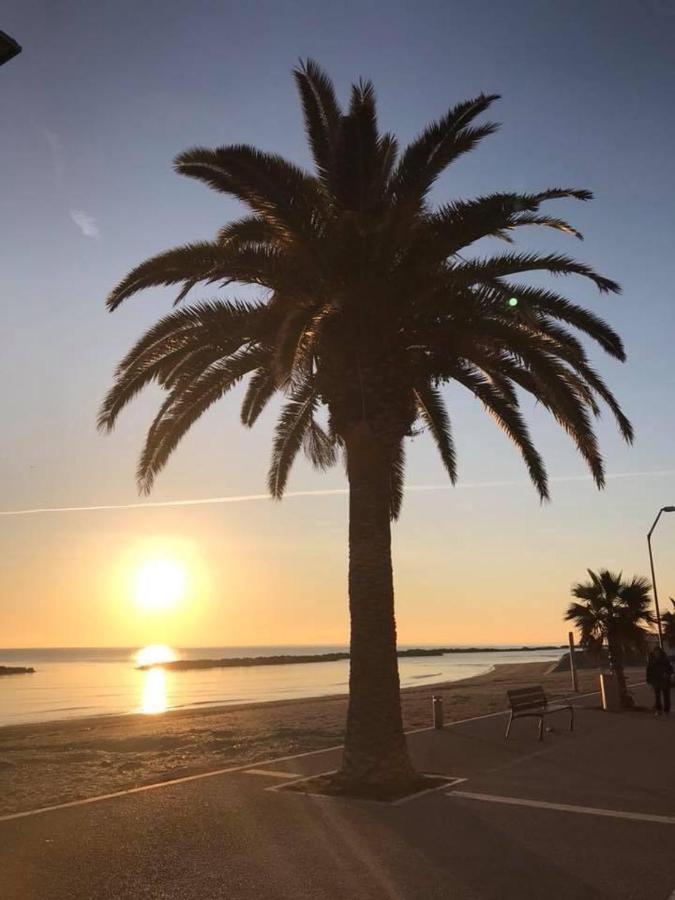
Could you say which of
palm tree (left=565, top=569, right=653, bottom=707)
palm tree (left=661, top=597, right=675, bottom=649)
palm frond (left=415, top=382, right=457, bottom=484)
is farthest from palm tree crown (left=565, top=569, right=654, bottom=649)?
palm tree (left=661, top=597, right=675, bottom=649)

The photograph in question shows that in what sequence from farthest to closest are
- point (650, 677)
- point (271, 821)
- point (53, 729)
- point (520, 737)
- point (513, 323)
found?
point (53, 729) → point (650, 677) → point (520, 737) → point (513, 323) → point (271, 821)

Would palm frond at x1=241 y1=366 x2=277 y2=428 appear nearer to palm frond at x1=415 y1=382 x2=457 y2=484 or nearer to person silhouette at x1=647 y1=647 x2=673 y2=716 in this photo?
palm frond at x1=415 y1=382 x2=457 y2=484

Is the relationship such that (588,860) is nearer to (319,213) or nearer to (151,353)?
(319,213)

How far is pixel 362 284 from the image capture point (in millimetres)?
10734

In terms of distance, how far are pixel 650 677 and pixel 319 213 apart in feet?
49.2

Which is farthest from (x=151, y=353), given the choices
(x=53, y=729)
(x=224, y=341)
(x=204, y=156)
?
(x=53, y=729)

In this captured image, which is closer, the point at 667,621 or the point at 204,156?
the point at 204,156

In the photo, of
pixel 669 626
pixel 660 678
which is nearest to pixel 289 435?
pixel 660 678

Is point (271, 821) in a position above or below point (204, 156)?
below

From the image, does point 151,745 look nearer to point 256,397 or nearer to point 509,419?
point 256,397

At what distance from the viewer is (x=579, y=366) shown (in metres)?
12.6

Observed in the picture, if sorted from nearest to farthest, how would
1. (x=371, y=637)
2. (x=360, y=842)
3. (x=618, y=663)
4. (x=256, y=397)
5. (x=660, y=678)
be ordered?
(x=360, y=842)
(x=371, y=637)
(x=256, y=397)
(x=660, y=678)
(x=618, y=663)

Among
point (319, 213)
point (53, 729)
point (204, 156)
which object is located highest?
point (204, 156)

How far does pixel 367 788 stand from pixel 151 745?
31.9 ft
